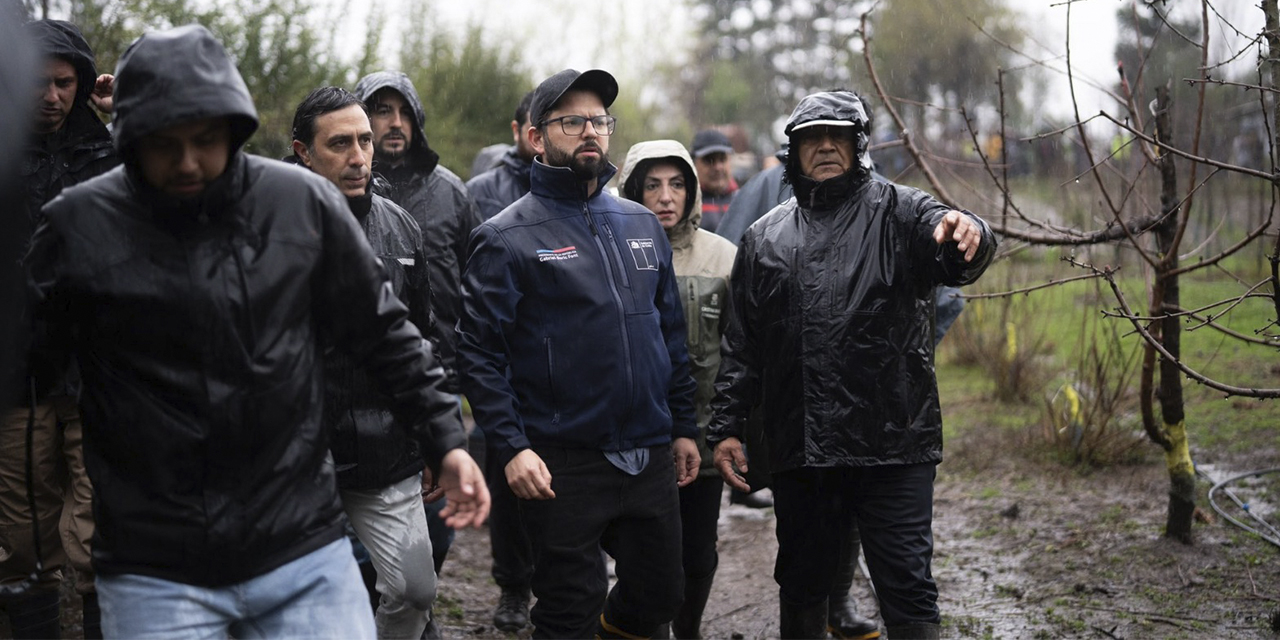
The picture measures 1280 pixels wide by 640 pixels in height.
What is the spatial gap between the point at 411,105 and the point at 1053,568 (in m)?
3.92

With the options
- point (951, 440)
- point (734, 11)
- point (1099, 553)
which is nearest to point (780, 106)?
point (734, 11)

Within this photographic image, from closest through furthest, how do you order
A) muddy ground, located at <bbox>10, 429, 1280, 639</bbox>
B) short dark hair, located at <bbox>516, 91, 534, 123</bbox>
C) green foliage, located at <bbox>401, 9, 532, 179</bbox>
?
muddy ground, located at <bbox>10, 429, 1280, 639</bbox> → short dark hair, located at <bbox>516, 91, 534, 123</bbox> → green foliage, located at <bbox>401, 9, 532, 179</bbox>

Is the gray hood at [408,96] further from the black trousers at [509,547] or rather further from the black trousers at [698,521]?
the black trousers at [698,521]

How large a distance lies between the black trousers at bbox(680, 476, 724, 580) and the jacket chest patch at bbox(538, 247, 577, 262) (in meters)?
1.31

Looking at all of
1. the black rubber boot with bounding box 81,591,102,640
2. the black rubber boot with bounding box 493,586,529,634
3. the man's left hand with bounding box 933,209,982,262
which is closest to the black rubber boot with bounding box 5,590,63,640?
the black rubber boot with bounding box 81,591,102,640

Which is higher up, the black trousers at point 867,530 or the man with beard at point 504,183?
the man with beard at point 504,183

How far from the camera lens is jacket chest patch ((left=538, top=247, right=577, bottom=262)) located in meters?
4.11

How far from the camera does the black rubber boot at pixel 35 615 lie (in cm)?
437

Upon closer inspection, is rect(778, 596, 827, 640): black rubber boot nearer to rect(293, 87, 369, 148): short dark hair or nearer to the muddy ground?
the muddy ground

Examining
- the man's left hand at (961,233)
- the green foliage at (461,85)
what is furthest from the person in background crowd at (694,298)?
the green foliage at (461,85)

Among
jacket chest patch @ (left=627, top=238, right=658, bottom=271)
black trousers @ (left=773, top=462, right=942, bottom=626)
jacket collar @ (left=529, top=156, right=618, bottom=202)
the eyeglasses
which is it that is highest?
the eyeglasses

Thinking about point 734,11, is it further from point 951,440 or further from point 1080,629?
point 1080,629

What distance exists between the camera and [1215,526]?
638cm

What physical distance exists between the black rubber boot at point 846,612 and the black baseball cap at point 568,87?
7.31ft
